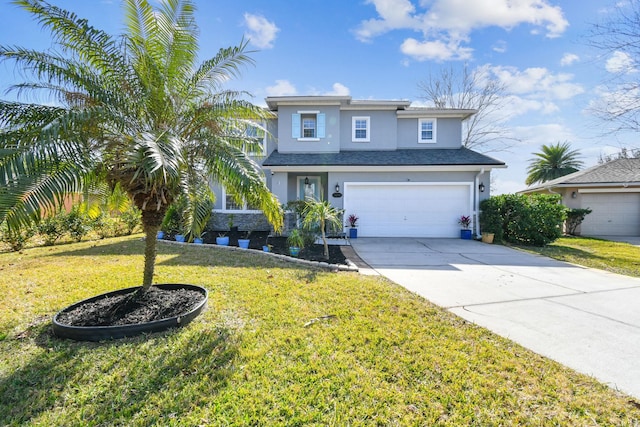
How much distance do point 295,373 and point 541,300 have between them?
490 cm

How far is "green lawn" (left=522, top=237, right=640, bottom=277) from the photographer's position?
8047 millimetres

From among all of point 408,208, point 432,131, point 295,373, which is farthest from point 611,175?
point 295,373

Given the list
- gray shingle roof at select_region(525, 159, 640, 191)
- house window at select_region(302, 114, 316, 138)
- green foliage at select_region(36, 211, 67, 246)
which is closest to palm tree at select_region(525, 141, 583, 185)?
gray shingle roof at select_region(525, 159, 640, 191)

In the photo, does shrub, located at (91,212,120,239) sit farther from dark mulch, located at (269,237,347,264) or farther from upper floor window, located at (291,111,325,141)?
upper floor window, located at (291,111,325,141)

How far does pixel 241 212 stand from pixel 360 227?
5.97m

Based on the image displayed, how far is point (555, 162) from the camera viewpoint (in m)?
27.1

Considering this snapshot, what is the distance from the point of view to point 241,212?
546 inches

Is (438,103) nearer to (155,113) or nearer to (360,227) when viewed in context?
(360,227)

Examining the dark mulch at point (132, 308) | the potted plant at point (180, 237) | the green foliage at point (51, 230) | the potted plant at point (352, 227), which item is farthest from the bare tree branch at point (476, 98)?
the green foliage at point (51, 230)

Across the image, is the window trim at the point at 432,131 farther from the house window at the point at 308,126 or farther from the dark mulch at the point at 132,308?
the dark mulch at the point at 132,308

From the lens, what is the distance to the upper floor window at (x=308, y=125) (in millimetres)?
14086

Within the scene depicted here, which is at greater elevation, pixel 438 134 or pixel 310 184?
pixel 438 134

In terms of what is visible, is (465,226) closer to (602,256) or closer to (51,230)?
(602,256)

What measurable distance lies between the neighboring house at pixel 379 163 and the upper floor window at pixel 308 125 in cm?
5
